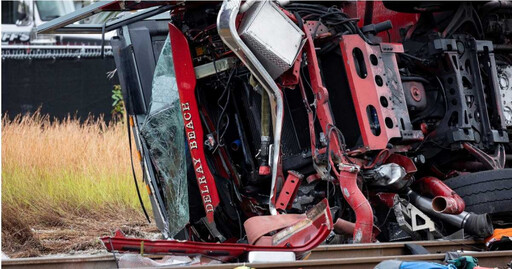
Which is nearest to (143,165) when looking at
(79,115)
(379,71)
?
(379,71)

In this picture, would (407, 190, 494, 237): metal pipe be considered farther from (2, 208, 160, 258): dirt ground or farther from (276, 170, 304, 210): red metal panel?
(2, 208, 160, 258): dirt ground

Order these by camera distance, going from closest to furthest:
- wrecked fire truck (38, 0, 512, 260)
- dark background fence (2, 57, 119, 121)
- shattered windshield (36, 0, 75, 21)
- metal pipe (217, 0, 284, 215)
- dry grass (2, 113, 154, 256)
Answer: metal pipe (217, 0, 284, 215) < wrecked fire truck (38, 0, 512, 260) < dry grass (2, 113, 154, 256) < dark background fence (2, 57, 119, 121) < shattered windshield (36, 0, 75, 21)

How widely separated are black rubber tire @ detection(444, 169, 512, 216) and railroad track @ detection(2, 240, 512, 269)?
48cm

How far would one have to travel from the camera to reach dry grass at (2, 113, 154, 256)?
26.2 feet

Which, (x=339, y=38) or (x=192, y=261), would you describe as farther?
(x=339, y=38)

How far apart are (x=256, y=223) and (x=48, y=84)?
294 inches

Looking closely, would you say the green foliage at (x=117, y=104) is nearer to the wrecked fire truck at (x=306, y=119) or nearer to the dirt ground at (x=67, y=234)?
the dirt ground at (x=67, y=234)

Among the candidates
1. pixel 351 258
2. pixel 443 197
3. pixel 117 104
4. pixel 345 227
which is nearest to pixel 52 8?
pixel 117 104

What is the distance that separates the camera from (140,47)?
24.4 feet

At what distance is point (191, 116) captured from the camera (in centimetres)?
694

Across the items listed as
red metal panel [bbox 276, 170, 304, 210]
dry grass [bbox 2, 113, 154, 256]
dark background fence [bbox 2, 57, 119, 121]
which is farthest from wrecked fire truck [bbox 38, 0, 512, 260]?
dark background fence [bbox 2, 57, 119, 121]

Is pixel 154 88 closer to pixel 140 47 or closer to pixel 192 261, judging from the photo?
pixel 140 47

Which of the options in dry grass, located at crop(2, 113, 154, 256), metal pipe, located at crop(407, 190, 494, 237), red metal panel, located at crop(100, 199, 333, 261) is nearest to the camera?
red metal panel, located at crop(100, 199, 333, 261)

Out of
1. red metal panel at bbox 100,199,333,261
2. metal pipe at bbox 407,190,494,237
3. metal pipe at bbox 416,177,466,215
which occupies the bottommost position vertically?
metal pipe at bbox 407,190,494,237
